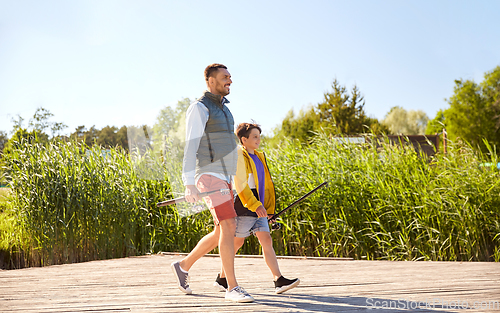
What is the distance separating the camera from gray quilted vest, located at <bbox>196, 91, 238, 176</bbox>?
8.63ft

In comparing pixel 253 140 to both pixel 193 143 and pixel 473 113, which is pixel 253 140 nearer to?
pixel 193 143

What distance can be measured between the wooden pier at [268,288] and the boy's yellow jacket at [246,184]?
1.99 ft

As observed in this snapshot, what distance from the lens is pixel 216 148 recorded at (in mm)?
2629

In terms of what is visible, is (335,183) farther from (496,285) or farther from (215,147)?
(215,147)

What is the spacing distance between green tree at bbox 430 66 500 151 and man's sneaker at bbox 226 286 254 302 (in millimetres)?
32568

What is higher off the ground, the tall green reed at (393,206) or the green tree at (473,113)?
the green tree at (473,113)

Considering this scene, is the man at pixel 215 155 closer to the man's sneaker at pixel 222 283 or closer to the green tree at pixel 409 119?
the man's sneaker at pixel 222 283

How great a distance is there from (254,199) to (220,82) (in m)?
0.77

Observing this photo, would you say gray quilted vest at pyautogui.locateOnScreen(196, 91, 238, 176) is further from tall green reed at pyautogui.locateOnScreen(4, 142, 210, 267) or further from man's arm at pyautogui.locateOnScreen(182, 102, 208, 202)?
tall green reed at pyautogui.locateOnScreen(4, 142, 210, 267)

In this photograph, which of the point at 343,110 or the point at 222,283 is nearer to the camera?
the point at 222,283

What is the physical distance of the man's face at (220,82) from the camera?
8.93 feet

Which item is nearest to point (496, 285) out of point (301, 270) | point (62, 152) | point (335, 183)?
point (301, 270)

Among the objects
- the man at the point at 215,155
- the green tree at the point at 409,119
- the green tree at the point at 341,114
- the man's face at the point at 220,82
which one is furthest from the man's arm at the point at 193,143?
the green tree at the point at 409,119

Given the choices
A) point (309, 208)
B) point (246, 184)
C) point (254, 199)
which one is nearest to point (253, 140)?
point (246, 184)
